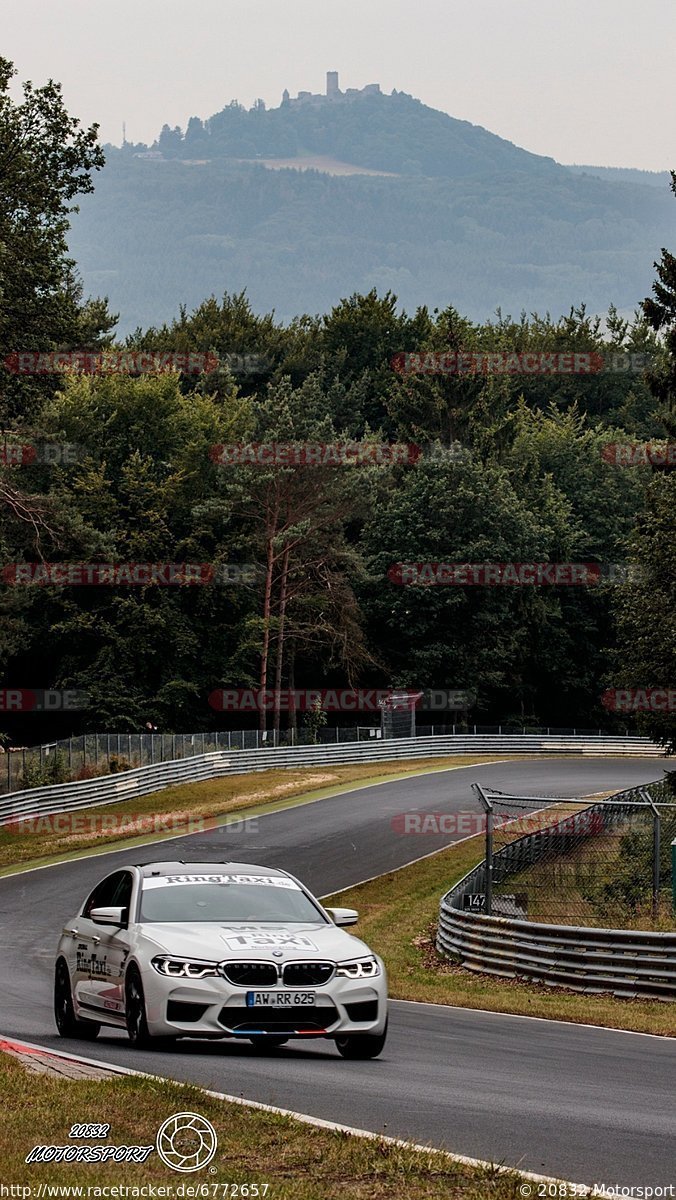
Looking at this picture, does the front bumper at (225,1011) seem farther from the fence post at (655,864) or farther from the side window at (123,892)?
the fence post at (655,864)

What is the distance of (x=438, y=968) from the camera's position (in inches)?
982

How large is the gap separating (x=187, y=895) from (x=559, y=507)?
7674cm

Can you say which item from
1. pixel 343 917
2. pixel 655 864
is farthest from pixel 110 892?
pixel 655 864

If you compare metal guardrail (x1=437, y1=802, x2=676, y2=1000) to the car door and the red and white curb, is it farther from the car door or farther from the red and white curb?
the red and white curb

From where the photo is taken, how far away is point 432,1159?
26.0ft

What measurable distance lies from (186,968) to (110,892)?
94.3 inches

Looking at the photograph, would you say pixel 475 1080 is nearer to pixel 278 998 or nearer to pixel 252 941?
pixel 278 998

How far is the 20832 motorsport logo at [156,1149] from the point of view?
26.2 ft

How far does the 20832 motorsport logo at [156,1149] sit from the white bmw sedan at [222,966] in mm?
2989

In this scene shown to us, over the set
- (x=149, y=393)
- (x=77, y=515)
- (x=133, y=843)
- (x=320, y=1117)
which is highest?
(x=149, y=393)

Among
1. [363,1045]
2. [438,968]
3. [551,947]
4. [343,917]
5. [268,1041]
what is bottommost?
[438,968]

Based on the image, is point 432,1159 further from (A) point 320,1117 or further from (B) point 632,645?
(B) point 632,645

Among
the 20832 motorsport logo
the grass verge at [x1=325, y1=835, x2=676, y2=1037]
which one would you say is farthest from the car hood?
the grass verge at [x1=325, y1=835, x2=676, y2=1037]

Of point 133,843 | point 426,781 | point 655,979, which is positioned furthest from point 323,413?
point 655,979
